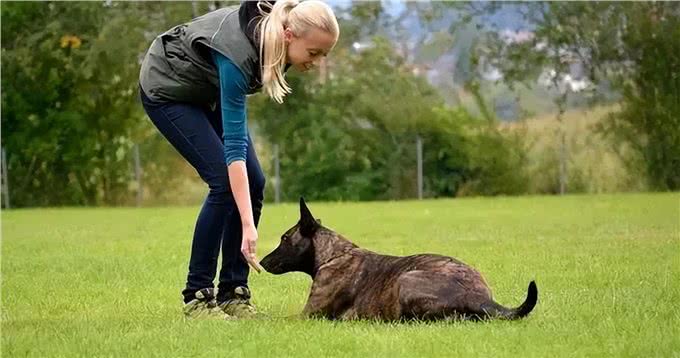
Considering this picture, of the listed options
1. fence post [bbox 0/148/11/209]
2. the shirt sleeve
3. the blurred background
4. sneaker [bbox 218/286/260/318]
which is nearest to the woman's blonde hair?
the shirt sleeve

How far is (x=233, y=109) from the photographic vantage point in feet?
20.8

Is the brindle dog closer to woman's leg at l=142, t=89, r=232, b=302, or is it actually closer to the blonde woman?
the blonde woman

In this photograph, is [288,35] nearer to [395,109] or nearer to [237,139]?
[237,139]

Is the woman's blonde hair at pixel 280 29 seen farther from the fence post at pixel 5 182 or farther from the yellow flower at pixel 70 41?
the yellow flower at pixel 70 41

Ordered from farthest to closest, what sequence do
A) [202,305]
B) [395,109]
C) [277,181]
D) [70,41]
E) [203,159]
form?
[70,41] → [395,109] → [277,181] → [202,305] → [203,159]

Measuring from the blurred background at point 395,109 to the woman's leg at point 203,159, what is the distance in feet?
71.8

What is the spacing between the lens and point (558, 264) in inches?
404

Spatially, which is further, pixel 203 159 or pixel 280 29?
pixel 203 159

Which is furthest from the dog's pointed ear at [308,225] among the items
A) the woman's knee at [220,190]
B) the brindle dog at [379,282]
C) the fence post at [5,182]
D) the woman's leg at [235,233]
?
the fence post at [5,182]

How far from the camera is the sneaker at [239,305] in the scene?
7.24 metres

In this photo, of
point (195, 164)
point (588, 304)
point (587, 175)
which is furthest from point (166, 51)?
point (587, 175)

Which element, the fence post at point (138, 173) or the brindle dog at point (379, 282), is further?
the fence post at point (138, 173)

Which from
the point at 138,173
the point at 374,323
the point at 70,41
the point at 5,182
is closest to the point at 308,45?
the point at 374,323

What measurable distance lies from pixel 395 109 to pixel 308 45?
2377 centimetres
